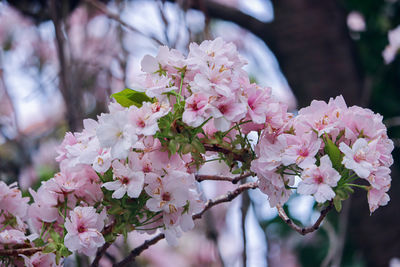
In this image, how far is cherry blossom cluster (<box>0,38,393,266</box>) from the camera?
0.41m

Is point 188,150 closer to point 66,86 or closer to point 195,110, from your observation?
point 195,110

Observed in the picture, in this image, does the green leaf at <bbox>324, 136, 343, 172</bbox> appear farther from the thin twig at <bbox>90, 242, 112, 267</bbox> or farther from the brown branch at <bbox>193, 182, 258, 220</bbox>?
the thin twig at <bbox>90, 242, 112, 267</bbox>

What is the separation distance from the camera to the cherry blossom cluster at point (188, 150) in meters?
0.41

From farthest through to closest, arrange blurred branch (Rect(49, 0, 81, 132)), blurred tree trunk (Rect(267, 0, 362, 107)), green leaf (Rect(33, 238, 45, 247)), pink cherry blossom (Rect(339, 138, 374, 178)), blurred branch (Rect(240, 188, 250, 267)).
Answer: blurred tree trunk (Rect(267, 0, 362, 107))
blurred branch (Rect(49, 0, 81, 132))
blurred branch (Rect(240, 188, 250, 267))
green leaf (Rect(33, 238, 45, 247))
pink cherry blossom (Rect(339, 138, 374, 178))

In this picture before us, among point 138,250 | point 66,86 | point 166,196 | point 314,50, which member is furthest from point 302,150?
point 314,50

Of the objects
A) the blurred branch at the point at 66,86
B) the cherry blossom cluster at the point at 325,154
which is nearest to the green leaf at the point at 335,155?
the cherry blossom cluster at the point at 325,154

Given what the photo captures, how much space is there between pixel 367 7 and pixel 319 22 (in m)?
0.26

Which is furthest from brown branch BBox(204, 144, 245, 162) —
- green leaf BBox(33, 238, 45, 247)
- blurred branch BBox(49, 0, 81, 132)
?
blurred branch BBox(49, 0, 81, 132)

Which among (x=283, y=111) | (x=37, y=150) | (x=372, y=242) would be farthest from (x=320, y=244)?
(x=283, y=111)

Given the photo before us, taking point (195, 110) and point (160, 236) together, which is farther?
point (160, 236)

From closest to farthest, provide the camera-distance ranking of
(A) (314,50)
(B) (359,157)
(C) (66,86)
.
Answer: (B) (359,157)
(C) (66,86)
(A) (314,50)

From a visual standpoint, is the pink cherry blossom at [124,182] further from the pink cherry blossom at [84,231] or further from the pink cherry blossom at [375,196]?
the pink cherry blossom at [375,196]

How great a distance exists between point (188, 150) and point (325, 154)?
0.43 ft

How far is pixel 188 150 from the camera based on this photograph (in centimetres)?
42
